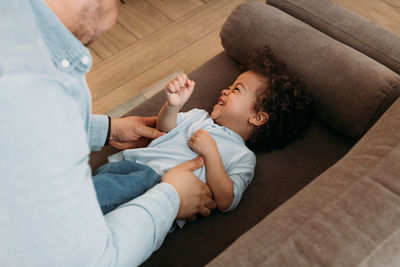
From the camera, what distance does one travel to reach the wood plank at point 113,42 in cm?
214

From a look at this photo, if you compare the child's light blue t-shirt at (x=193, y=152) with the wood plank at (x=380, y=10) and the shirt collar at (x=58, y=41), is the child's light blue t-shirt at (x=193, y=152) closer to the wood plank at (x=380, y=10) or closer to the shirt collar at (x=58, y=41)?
the shirt collar at (x=58, y=41)

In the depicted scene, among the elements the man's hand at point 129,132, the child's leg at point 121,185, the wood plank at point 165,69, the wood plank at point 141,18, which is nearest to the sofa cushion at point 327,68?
the man's hand at point 129,132

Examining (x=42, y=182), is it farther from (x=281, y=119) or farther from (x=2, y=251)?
(x=281, y=119)

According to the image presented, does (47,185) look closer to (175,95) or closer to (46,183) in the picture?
(46,183)

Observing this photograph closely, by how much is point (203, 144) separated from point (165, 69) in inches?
42.4

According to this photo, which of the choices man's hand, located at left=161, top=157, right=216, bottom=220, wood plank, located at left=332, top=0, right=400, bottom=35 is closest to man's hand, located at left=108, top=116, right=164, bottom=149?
man's hand, located at left=161, top=157, right=216, bottom=220

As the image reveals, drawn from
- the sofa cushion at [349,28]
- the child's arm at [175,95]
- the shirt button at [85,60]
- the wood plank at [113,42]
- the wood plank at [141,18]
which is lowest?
the wood plank at [113,42]

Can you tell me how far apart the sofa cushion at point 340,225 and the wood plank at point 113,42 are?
5.80 ft

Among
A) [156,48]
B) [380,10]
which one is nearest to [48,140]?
[156,48]

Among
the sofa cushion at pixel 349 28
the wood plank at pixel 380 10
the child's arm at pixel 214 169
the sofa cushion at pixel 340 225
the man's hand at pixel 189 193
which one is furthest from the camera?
the wood plank at pixel 380 10

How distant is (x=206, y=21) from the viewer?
226cm

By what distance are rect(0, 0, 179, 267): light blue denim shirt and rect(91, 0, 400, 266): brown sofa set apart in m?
0.28

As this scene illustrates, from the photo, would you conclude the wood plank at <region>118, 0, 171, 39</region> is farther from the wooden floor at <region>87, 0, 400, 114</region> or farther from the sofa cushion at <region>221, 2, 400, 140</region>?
the sofa cushion at <region>221, 2, 400, 140</region>

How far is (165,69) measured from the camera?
2.03 metres
